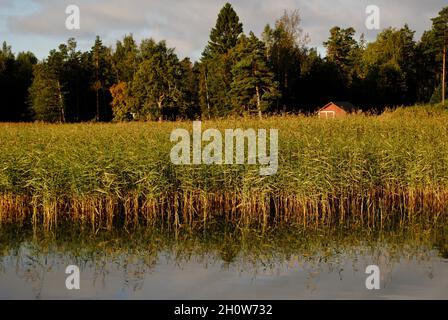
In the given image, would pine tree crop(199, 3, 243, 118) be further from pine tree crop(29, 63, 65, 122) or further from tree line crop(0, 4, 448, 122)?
pine tree crop(29, 63, 65, 122)

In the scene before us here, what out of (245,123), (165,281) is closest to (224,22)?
(245,123)

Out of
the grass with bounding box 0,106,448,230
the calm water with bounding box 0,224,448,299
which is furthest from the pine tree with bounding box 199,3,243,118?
the calm water with bounding box 0,224,448,299

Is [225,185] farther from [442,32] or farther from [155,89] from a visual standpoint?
[442,32]

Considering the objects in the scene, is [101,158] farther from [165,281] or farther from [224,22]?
[224,22]

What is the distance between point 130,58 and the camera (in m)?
52.6

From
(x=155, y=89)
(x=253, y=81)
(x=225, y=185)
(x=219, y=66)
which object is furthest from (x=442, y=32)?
(x=225, y=185)

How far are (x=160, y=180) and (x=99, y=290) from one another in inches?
148

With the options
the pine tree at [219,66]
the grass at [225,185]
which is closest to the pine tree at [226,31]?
the pine tree at [219,66]

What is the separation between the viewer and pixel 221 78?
44.8 m

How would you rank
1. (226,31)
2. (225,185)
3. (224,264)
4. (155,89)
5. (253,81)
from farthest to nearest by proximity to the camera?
(226,31) → (155,89) → (253,81) → (225,185) → (224,264)

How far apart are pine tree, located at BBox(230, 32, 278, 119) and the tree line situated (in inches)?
2.9

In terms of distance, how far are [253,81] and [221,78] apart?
7.14 meters

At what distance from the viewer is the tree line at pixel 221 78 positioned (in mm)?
42062

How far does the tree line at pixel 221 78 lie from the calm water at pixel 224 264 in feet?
92.7
